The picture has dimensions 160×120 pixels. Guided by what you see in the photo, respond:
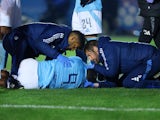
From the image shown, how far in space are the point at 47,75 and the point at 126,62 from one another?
0.99 meters

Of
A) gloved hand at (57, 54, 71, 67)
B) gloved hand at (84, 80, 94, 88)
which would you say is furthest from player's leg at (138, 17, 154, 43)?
gloved hand at (57, 54, 71, 67)

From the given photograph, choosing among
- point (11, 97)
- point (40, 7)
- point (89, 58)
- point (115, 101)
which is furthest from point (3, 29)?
point (40, 7)

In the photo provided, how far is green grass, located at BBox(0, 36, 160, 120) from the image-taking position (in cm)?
566

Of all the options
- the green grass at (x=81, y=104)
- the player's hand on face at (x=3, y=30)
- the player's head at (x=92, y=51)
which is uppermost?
the player's hand on face at (x=3, y=30)

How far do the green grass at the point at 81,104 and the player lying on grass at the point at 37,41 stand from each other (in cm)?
76

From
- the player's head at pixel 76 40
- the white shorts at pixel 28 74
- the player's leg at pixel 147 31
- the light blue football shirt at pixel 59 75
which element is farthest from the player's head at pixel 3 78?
the player's leg at pixel 147 31

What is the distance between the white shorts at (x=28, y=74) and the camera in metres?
7.31

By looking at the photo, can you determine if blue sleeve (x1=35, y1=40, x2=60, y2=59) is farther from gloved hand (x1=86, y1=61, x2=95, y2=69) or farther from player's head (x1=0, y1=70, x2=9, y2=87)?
player's head (x1=0, y1=70, x2=9, y2=87)

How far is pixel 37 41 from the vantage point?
7801 mm

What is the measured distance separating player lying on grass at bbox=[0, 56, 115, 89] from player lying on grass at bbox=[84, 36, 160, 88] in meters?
0.24

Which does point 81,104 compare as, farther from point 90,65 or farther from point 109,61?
point 90,65

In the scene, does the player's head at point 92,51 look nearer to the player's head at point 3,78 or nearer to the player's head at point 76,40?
the player's head at point 76,40

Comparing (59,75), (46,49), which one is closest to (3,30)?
(46,49)

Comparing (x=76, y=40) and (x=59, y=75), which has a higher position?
(x=76, y=40)
